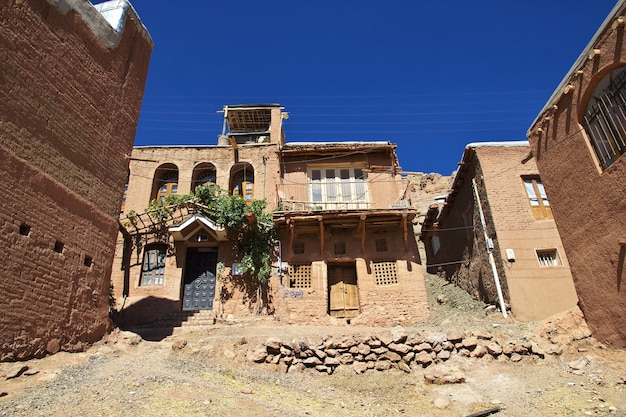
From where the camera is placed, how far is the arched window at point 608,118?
27.7 feet

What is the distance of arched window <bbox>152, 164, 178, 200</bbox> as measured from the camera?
19.4 m

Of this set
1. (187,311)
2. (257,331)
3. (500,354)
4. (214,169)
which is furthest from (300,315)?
(214,169)

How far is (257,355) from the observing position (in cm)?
1076

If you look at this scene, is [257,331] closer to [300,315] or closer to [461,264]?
[300,315]

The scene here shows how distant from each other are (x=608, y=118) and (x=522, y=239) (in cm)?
621

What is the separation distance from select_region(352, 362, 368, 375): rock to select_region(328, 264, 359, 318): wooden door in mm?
5002

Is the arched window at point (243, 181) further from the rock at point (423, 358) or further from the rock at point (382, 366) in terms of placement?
the rock at point (423, 358)

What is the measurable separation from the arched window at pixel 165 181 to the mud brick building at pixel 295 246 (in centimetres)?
7

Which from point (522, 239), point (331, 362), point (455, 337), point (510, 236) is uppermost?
point (510, 236)

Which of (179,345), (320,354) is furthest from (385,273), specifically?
(179,345)

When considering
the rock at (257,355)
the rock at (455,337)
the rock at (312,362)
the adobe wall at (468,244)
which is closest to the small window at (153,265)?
the rock at (257,355)

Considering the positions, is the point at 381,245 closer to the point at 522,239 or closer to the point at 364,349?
the point at 522,239

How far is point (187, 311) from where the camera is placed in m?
16.2

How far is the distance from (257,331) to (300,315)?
2577 millimetres
